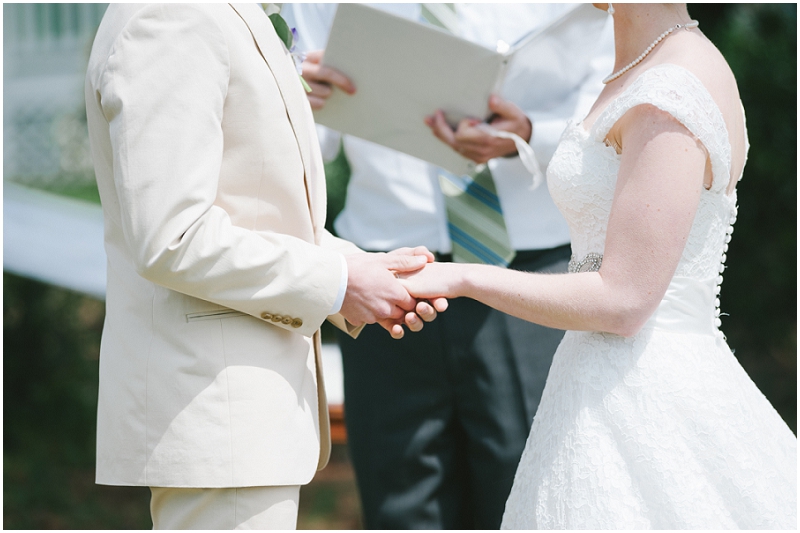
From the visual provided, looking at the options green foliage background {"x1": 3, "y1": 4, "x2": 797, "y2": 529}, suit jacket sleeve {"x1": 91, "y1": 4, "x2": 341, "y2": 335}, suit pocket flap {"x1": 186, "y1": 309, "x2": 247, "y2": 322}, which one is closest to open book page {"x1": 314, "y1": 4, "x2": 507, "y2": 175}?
suit jacket sleeve {"x1": 91, "y1": 4, "x2": 341, "y2": 335}

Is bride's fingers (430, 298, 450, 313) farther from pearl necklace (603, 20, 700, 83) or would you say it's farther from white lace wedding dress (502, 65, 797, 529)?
pearl necklace (603, 20, 700, 83)

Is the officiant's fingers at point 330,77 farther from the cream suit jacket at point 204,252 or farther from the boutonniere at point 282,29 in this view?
the cream suit jacket at point 204,252

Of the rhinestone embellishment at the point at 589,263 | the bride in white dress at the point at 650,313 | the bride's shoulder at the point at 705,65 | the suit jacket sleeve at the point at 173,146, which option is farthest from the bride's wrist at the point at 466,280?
the bride's shoulder at the point at 705,65

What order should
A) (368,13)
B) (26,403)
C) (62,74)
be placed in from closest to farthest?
1. (368,13)
2. (26,403)
3. (62,74)

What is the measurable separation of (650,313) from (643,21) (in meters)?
0.68

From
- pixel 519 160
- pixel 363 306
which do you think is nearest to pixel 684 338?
pixel 363 306

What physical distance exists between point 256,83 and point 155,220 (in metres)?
0.35

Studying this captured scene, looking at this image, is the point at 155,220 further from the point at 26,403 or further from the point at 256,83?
the point at 26,403

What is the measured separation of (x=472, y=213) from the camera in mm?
2686

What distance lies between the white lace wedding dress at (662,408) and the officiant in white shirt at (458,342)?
65cm

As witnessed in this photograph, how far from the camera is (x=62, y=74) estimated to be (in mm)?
8062

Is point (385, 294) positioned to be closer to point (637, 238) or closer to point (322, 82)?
point (637, 238)

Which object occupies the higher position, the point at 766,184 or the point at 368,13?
the point at 368,13

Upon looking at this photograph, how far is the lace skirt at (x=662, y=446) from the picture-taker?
71.7 inches
